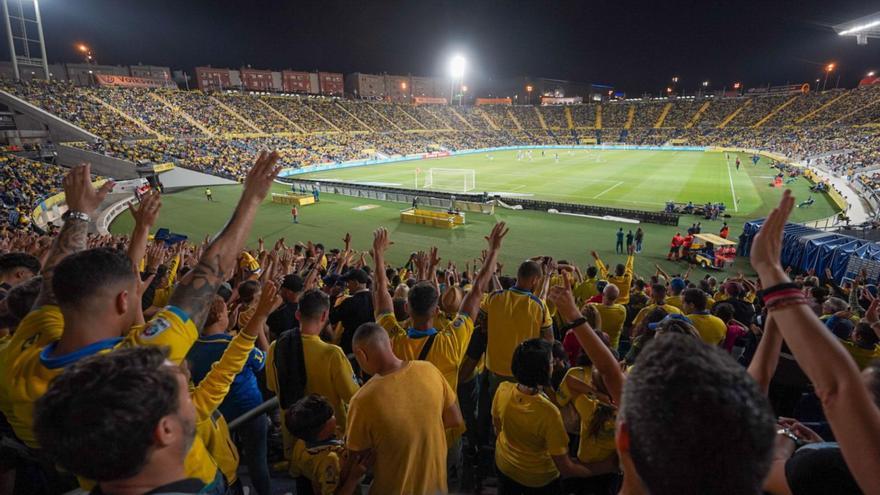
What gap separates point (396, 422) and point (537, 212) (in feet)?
85.0

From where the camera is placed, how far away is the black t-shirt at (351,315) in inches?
225

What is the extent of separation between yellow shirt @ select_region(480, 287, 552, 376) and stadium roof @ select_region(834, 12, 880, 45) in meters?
55.2

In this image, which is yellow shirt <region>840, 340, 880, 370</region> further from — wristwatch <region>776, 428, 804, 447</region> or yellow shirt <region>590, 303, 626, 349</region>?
wristwatch <region>776, 428, 804, 447</region>

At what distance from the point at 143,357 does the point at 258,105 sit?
3231 inches

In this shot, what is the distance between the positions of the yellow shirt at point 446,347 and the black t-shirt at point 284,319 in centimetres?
241

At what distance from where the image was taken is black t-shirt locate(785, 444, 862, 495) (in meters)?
1.80

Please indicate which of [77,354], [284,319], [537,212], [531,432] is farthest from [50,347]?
[537,212]

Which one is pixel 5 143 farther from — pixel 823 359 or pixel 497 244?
pixel 823 359

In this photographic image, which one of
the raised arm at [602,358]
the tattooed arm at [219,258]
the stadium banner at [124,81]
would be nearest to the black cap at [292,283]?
the tattooed arm at [219,258]

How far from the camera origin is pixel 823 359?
5.75 ft

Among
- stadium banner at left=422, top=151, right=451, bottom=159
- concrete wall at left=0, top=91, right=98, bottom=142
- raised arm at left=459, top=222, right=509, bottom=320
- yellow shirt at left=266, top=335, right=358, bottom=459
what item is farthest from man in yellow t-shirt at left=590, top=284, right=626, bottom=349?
stadium banner at left=422, top=151, right=451, bottom=159

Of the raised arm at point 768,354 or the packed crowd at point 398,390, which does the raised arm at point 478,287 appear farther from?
the raised arm at point 768,354

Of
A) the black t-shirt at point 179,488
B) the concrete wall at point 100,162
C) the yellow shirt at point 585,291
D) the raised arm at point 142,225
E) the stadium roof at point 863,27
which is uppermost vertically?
the stadium roof at point 863,27

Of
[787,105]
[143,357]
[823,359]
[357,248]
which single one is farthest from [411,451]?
[787,105]
